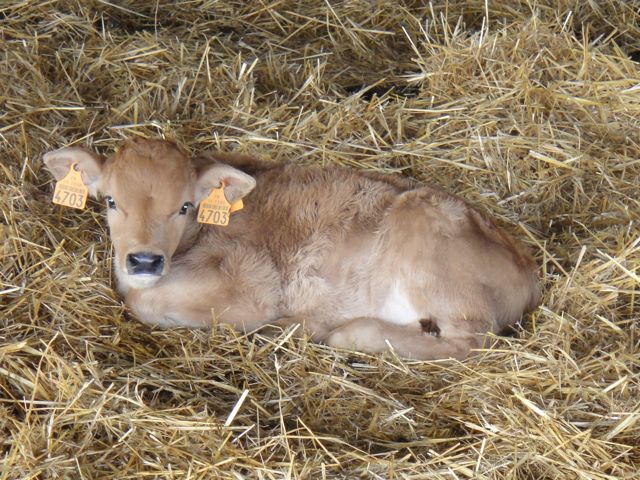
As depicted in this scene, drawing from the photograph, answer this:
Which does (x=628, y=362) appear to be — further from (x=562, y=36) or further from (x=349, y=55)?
(x=349, y=55)

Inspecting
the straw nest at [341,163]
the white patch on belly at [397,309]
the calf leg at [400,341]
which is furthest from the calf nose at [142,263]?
the white patch on belly at [397,309]

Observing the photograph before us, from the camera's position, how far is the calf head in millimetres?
4828

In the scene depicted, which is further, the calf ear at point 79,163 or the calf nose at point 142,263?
the calf ear at point 79,163

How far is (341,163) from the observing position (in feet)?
20.9

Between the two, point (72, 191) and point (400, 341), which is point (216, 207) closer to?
point (72, 191)

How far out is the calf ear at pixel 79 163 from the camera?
5.09m

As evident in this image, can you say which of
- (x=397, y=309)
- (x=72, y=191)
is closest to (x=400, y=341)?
(x=397, y=309)

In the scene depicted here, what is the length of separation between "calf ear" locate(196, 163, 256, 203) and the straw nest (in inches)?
29.1

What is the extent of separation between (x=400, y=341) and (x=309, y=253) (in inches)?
34.1

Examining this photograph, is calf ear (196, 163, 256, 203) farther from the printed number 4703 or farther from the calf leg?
the calf leg

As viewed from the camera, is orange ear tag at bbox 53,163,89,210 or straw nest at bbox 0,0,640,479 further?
orange ear tag at bbox 53,163,89,210

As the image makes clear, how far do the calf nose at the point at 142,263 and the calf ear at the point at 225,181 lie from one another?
25.6 inches

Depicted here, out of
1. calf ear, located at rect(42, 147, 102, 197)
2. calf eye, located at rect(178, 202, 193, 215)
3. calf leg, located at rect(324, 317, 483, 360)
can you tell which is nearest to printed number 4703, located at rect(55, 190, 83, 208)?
calf ear, located at rect(42, 147, 102, 197)

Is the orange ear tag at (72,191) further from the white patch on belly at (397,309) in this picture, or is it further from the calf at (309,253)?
the white patch on belly at (397,309)
